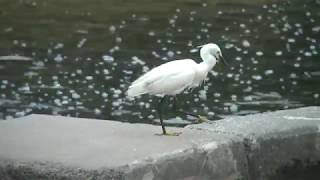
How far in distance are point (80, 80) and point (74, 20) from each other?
296 inches

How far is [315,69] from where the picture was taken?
1428 cm

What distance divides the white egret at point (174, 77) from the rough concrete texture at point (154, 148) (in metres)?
0.32

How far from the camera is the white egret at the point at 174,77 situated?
5281mm

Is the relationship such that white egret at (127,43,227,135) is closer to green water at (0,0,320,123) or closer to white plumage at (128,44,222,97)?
white plumage at (128,44,222,97)

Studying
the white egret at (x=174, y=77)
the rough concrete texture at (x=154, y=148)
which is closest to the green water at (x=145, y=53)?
the rough concrete texture at (x=154, y=148)

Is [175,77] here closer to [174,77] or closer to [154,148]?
[174,77]

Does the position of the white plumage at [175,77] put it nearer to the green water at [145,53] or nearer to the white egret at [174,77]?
the white egret at [174,77]

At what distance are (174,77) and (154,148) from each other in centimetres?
65

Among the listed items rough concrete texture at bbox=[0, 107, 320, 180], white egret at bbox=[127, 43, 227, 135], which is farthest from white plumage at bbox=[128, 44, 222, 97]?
rough concrete texture at bbox=[0, 107, 320, 180]

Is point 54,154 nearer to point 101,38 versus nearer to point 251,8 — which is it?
point 101,38

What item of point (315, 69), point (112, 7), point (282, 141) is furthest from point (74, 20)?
point (282, 141)

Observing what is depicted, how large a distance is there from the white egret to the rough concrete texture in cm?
32

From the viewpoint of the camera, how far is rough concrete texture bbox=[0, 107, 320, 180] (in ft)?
14.9

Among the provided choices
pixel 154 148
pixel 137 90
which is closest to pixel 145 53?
pixel 137 90
